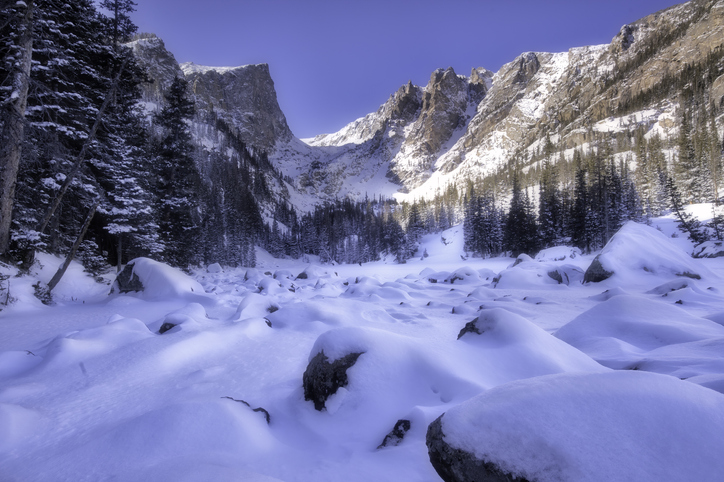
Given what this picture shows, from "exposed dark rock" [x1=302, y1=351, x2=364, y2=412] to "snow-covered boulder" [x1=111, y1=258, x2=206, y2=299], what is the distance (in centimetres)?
728

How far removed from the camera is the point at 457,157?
485ft

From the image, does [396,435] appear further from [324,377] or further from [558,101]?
[558,101]

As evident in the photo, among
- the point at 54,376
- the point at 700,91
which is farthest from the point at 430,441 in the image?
the point at 700,91

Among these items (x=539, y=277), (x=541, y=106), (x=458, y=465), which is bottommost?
(x=539, y=277)

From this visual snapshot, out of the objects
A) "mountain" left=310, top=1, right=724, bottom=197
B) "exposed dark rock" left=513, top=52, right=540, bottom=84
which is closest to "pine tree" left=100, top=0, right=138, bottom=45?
"mountain" left=310, top=1, right=724, bottom=197

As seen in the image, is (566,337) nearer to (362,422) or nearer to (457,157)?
(362,422)

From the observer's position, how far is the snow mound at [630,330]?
412 cm

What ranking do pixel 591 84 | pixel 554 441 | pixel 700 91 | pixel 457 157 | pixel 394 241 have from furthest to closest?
pixel 457 157, pixel 591 84, pixel 700 91, pixel 394 241, pixel 554 441

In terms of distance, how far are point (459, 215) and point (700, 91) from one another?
226ft

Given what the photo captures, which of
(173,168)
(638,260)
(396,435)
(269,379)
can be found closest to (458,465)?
(396,435)

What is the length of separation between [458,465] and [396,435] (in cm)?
86

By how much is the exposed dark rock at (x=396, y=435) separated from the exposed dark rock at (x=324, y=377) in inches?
30.6

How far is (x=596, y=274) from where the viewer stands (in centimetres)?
1155

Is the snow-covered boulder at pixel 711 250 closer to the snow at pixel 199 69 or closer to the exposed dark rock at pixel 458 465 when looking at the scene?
the exposed dark rock at pixel 458 465
